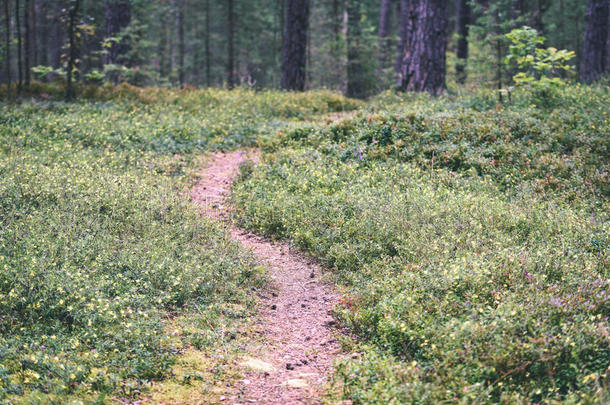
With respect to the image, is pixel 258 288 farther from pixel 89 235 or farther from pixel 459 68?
pixel 459 68

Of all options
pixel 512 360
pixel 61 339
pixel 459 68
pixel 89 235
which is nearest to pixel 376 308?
pixel 512 360

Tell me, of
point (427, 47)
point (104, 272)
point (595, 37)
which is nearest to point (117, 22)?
point (427, 47)

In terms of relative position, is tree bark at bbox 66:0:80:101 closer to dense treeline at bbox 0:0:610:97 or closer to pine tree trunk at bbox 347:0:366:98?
dense treeline at bbox 0:0:610:97

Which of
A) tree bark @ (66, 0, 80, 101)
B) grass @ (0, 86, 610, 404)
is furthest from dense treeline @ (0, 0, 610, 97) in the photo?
grass @ (0, 86, 610, 404)

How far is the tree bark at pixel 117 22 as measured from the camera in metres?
19.4

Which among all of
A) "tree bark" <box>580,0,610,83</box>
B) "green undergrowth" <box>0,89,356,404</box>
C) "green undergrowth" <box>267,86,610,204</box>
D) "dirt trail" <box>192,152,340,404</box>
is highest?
"tree bark" <box>580,0,610,83</box>

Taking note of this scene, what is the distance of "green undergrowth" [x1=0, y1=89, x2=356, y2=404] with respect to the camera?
15.6 feet

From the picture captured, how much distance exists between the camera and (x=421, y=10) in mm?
16047

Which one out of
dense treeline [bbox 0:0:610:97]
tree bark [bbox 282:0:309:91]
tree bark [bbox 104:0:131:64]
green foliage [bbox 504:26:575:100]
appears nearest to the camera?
green foliage [bbox 504:26:575:100]

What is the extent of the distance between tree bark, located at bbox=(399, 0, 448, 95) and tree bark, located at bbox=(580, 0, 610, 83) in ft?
19.0

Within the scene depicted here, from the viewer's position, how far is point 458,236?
7199 mm

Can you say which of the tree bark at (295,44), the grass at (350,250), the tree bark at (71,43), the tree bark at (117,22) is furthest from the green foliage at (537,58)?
the tree bark at (117,22)

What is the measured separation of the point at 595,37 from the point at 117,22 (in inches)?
726

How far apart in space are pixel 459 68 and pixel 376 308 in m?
22.1
